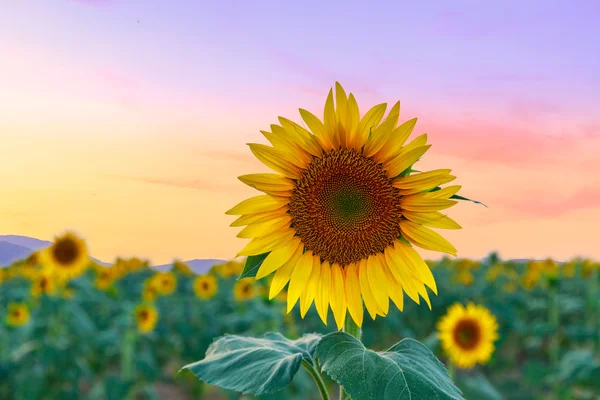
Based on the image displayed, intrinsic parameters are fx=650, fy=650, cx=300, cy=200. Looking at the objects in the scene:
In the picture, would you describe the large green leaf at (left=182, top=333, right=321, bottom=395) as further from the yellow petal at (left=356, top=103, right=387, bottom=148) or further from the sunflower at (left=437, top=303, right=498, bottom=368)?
the sunflower at (left=437, top=303, right=498, bottom=368)

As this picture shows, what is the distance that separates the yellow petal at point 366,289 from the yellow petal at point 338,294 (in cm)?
6

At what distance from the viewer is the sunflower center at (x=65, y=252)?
328 inches

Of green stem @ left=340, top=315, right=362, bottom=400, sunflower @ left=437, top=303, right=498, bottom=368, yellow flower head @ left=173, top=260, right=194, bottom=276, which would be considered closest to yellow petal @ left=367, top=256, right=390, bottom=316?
green stem @ left=340, top=315, right=362, bottom=400

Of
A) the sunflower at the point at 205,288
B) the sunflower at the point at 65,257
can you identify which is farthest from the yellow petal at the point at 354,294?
the sunflower at the point at 205,288

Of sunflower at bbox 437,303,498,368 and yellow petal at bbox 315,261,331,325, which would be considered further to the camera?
sunflower at bbox 437,303,498,368

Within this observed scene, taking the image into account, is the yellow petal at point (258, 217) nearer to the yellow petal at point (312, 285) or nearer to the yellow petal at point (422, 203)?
the yellow petal at point (312, 285)

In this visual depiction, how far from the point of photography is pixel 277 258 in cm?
212

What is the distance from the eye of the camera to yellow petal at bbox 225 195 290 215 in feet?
6.78

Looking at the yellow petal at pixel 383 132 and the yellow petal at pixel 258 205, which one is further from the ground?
the yellow petal at pixel 383 132

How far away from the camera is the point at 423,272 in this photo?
209 cm

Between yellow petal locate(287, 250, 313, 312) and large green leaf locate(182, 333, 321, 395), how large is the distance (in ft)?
0.49

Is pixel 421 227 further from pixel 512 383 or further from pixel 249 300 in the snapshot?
pixel 512 383

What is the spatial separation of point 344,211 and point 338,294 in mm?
285

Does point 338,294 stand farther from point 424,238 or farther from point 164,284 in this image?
point 164,284
